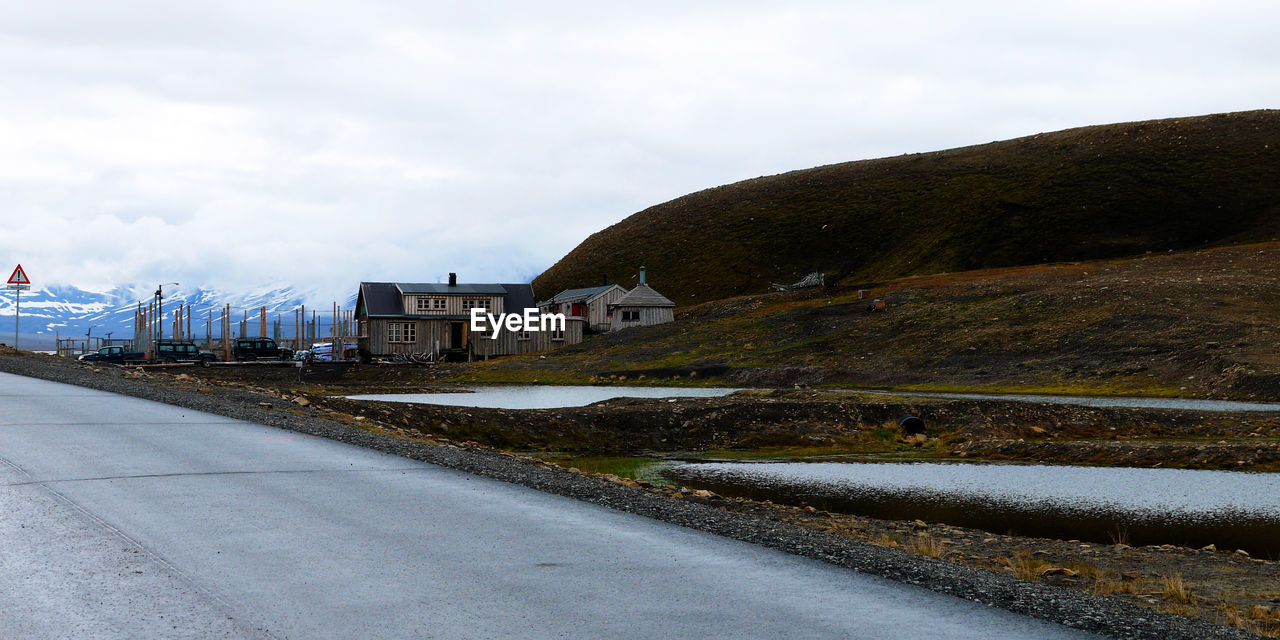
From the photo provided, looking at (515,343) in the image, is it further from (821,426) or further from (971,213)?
(971,213)

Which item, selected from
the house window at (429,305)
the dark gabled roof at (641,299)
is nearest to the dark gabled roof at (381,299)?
the house window at (429,305)

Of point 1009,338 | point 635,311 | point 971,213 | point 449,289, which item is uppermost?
point 971,213

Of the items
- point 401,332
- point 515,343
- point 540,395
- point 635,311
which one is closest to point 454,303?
point 401,332

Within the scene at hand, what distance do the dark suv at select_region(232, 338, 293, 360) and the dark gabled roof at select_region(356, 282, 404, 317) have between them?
26.3 ft

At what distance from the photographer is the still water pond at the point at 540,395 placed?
44.9m

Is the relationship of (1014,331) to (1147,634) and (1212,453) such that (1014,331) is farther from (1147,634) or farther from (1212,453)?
(1147,634)

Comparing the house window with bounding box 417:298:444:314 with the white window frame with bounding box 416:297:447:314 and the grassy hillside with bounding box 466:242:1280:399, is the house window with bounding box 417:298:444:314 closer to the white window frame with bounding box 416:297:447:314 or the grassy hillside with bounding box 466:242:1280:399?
the white window frame with bounding box 416:297:447:314

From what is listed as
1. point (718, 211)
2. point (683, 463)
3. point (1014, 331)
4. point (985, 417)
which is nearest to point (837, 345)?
point (1014, 331)

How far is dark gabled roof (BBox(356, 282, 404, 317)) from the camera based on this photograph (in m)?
85.0

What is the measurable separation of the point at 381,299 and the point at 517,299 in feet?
38.3

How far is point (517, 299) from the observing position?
299 feet

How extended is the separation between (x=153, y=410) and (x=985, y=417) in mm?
23197

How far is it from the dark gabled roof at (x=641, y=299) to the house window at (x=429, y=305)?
14.7m

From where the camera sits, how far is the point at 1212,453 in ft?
83.5
